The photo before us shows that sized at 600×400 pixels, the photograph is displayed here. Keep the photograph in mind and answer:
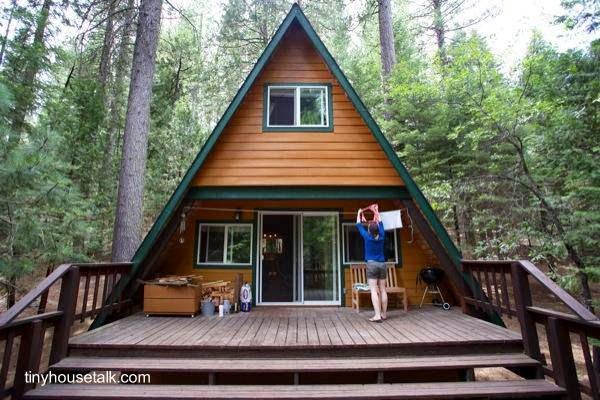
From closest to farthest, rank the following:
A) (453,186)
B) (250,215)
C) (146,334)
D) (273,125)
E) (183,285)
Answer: (146,334)
(183,285)
(273,125)
(250,215)
(453,186)

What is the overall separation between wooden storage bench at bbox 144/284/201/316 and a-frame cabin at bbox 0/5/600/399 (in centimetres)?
22

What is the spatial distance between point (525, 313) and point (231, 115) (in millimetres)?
4838

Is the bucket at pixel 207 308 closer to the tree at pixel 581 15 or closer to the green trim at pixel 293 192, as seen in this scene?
the green trim at pixel 293 192

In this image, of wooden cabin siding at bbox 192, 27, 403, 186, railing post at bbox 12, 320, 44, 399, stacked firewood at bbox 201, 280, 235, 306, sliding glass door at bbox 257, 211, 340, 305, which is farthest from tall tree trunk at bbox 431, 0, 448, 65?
railing post at bbox 12, 320, 44, 399

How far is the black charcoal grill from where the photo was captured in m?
5.69

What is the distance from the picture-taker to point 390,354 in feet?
11.7

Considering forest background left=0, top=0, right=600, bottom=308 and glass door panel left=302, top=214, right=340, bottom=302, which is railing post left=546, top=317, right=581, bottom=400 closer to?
forest background left=0, top=0, right=600, bottom=308

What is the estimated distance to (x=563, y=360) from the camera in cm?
305

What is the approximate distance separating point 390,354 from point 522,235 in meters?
4.46

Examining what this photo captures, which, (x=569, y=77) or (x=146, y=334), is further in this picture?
(x=569, y=77)

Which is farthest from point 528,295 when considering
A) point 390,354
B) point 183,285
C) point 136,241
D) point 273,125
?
point 136,241

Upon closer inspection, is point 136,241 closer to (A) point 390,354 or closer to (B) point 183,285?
(B) point 183,285

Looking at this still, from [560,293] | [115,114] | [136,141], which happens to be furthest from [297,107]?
[115,114]

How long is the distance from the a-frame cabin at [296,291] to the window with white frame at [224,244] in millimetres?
21
